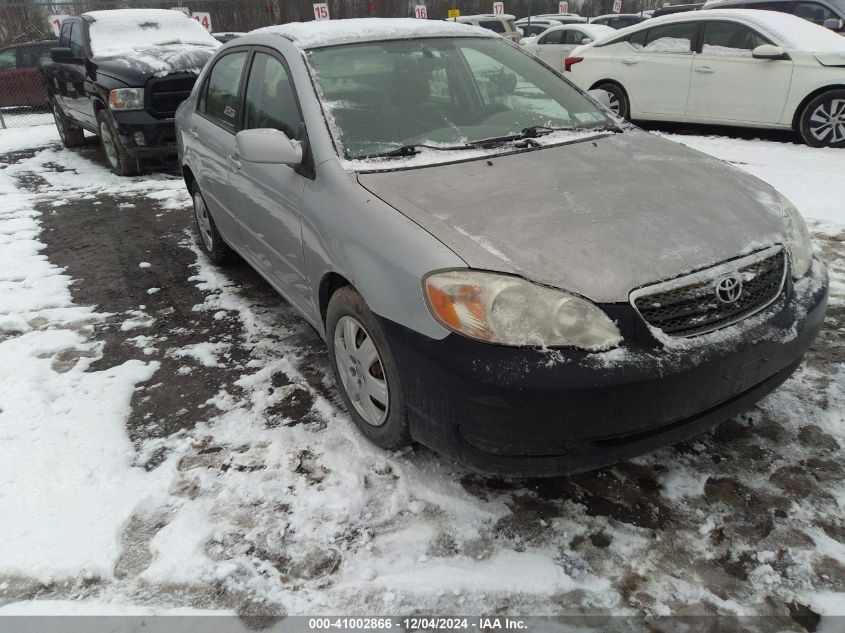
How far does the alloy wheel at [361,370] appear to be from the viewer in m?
2.39

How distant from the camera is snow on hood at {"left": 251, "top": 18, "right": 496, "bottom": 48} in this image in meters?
3.09

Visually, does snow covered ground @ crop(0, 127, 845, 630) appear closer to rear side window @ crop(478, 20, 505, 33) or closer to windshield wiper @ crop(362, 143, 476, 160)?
windshield wiper @ crop(362, 143, 476, 160)

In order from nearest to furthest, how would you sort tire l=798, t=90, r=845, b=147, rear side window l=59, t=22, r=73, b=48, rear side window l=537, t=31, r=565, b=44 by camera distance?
tire l=798, t=90, r=845, b=147 → rear side window l=59, t=22, r=73, b=48 → rear side window l=537, t=31, r=565, b=44

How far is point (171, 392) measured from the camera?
3.12 metres

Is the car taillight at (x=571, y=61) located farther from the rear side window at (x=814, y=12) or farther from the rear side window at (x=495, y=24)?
the rear side window at (x=495, y=24)

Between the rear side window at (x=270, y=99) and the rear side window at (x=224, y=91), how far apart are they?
215mm

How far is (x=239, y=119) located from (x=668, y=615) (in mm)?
3254

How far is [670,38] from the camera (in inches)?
321

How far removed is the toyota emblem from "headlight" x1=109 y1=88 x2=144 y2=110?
7.18m

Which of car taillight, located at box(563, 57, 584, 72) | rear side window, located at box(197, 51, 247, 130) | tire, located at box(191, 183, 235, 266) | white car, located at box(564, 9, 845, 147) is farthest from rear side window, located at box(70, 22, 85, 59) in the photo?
white car, located at box(564, 9, 845, 147)

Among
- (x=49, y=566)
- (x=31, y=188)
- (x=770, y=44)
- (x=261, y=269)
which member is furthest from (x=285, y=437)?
(x=770, y=44)

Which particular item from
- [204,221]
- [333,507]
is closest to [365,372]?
[333,507]

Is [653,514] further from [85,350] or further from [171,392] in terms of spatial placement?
[85,350]

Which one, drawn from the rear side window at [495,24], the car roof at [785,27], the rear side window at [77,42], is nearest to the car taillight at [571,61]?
the car roof at [785,27]
